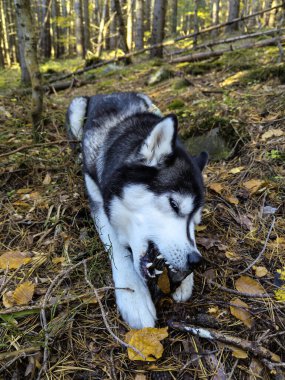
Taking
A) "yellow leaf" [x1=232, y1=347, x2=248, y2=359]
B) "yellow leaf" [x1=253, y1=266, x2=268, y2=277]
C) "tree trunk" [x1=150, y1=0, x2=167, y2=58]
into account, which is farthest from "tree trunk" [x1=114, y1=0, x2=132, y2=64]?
"yellow leaf" [x1=232, y1=347, x2=248, y2=359]

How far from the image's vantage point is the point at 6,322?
2137 mm

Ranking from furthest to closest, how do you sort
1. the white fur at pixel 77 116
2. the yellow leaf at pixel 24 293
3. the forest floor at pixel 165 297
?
the white fur at pixel 77 116 < the yellow leaf at pixel 24 293 < the forest floor at pixel 165 297

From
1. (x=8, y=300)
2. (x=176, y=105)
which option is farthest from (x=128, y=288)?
(x=176, y=105)

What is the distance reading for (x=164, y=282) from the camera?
237 cm

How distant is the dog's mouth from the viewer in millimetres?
2299

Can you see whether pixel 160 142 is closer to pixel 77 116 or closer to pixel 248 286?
pixel 248 286

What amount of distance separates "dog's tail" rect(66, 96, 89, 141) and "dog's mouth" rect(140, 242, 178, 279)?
296 centimetres

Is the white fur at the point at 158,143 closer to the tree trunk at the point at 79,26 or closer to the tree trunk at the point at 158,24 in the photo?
the tree trunk at the point at 158,24

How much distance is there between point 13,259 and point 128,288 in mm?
1106

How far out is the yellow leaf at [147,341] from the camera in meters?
1.98

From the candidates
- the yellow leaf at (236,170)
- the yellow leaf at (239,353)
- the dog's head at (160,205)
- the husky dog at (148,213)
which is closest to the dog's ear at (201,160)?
the husky dog at (148,213)

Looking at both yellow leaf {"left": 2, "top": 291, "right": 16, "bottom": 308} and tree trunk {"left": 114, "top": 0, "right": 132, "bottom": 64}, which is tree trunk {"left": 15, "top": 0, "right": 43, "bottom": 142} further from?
tree trunk {"left": 114, "top": 0, "right": 132, "bottom": 64}

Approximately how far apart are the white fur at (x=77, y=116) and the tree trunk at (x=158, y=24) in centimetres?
857

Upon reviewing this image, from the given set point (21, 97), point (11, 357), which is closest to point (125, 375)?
point (11, 357)
